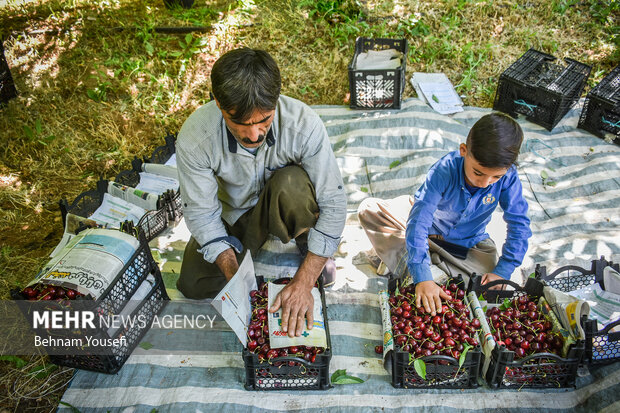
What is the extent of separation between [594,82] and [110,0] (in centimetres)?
528

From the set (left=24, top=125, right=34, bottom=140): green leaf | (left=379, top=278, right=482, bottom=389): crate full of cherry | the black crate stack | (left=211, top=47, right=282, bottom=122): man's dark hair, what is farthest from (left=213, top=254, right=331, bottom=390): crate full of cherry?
the black crate stack

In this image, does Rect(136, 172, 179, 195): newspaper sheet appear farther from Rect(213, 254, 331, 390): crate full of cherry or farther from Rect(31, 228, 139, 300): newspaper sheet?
Rect(213, 254, 331, 390): crate full of cherry

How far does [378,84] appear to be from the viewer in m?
4.12

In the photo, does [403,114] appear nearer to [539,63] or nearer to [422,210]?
[539,63]

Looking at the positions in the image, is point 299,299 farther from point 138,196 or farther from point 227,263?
point 138,196

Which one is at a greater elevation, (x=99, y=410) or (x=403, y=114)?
(x=403, y=114)

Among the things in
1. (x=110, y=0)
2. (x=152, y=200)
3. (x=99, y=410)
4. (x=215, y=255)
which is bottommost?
(x=99, y=410)

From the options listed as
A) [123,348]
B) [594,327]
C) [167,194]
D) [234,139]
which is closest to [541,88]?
[594,327]

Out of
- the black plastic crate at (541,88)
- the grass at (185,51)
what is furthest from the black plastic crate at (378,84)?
the black plastic crate at (541,88)

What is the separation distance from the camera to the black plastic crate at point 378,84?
405cm

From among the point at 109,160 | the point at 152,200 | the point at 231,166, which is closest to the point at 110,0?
the point at 109,160

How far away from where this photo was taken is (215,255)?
2453 millimetres

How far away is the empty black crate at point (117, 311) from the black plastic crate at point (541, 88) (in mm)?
3342

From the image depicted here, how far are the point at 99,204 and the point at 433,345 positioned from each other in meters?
2.34
